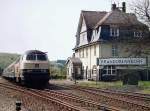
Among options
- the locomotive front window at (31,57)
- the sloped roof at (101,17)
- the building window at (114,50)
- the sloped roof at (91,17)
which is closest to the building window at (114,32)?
the sloped roof at (101,17)

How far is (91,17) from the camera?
2628 inches

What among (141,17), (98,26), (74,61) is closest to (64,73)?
(74,61)

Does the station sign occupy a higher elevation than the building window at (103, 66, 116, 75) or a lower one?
higher

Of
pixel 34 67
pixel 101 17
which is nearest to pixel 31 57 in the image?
pixel 34 67

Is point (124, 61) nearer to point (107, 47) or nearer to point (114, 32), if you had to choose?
point (107, 47)

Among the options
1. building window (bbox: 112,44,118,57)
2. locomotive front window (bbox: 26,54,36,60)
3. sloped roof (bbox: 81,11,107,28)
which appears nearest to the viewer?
locomotive front window (bbox: 26,54,36,60)

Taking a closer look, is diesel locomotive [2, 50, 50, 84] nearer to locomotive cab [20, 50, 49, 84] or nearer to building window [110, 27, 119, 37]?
locomotive cab [20, 50, 49, 84]

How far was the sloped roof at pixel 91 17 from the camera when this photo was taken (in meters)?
66.1

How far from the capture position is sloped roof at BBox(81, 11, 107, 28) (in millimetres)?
66125

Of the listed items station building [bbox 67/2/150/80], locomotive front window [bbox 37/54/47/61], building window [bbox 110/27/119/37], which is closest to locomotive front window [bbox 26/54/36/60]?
locomotive front window [bbox 37/54/47/61]

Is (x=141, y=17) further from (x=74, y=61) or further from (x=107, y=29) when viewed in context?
(x=74, y=61)

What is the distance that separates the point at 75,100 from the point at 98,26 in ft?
134

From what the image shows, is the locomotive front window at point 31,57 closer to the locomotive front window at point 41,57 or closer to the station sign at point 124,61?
the locomotive front window at point 41,57

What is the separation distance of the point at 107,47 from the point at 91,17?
772cm
